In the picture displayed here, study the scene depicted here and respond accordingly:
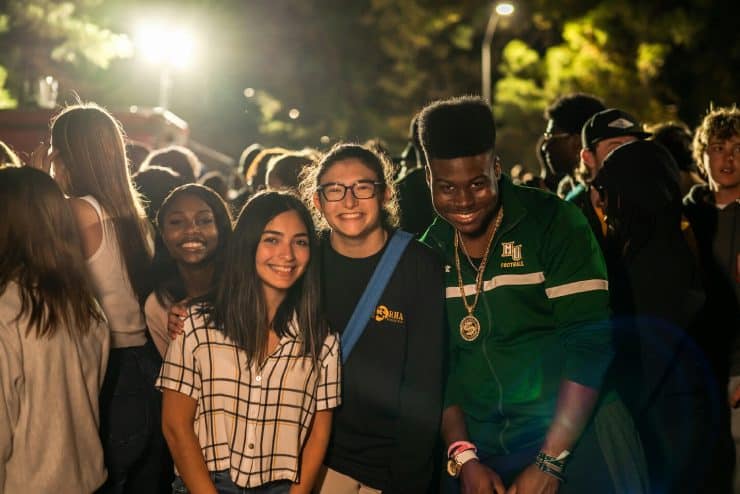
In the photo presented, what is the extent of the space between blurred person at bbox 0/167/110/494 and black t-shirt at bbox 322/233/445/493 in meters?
1.09

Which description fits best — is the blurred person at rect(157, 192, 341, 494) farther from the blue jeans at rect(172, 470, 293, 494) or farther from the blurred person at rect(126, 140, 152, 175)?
the blurred person at rect(126, 140, 152, 175)

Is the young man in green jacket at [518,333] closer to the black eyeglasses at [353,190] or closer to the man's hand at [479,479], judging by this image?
the man's hand at [479,479]

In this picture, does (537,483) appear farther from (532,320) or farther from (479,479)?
(532,320)

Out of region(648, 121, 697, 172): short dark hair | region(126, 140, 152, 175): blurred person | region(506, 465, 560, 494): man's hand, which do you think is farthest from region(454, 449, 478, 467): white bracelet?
region(126, 140, 152, 175): blurred person

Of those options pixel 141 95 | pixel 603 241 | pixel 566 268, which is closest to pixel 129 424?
pixel 566 268

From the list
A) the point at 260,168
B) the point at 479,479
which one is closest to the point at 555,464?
the point at 479,479

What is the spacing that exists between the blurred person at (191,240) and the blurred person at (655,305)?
84.7 inches

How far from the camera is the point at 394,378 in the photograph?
13.2ft

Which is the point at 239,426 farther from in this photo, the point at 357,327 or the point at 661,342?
the point at 661,342

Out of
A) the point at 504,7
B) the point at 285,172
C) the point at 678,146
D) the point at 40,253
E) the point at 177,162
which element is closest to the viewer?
the point at 40,253

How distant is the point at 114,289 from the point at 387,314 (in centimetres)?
148

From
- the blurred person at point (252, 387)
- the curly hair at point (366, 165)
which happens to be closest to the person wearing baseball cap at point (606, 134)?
the curly hair at point (366, 165)

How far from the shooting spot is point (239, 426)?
391 cm

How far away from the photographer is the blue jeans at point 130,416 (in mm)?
4469
